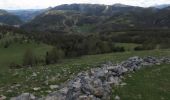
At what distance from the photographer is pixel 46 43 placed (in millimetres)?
198000

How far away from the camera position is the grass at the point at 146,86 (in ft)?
64.6

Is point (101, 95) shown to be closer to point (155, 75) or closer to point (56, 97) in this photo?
point (56, 97)

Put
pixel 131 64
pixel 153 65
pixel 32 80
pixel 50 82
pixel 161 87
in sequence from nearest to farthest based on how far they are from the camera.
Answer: pixel 161 87
pixel 50 82
pixel 32 80
pixel 131 64
pixel 153 65

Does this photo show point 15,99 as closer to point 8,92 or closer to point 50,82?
point 8,92

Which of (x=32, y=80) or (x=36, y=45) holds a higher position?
(x=32, y=80)

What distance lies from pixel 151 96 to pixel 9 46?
588ft

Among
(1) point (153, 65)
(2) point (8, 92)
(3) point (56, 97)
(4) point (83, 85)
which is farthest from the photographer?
(1) point (153, 65)

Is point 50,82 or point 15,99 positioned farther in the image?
point 50,82

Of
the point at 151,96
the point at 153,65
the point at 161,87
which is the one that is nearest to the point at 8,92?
the point at 151,96

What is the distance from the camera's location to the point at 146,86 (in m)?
22.4

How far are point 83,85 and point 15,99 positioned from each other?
13.3 ft

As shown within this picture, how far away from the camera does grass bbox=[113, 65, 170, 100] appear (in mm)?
19688

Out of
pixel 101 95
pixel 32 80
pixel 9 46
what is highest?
pixel 101 95

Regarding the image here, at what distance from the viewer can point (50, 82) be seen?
84.4 feet
